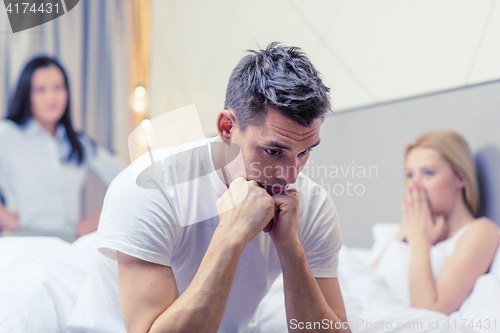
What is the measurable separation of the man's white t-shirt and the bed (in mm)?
108

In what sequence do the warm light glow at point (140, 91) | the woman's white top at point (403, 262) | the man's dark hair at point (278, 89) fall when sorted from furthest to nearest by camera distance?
the warm light glow at point (140, 91), the woman's white top at point (403, 262), the man's dark hair at point (278, 89)

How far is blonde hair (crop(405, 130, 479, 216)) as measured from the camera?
1222mm

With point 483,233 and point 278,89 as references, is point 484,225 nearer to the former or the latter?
point 483,233

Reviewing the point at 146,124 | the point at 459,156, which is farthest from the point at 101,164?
the point at 459,156

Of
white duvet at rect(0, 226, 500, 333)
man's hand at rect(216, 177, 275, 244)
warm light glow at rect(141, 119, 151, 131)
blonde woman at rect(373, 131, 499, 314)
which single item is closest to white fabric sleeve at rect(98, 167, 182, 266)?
man's hand at rect(216, 177, 275, 244)

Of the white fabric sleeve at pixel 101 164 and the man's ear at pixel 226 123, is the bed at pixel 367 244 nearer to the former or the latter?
the man's ear at pixel 226 123

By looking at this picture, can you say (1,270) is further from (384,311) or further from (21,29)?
(21,29)

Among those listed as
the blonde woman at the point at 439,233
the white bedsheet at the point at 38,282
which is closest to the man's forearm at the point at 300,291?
the white bedsheet at the point at 38,282

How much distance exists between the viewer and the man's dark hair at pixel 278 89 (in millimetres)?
738

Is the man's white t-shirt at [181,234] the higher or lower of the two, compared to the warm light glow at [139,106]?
lower

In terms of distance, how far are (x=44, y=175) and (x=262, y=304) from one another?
1634 millimetres

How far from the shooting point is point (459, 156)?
125 cm

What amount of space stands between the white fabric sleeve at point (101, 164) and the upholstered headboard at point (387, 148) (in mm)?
1223

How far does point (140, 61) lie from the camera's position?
99.5 inches
